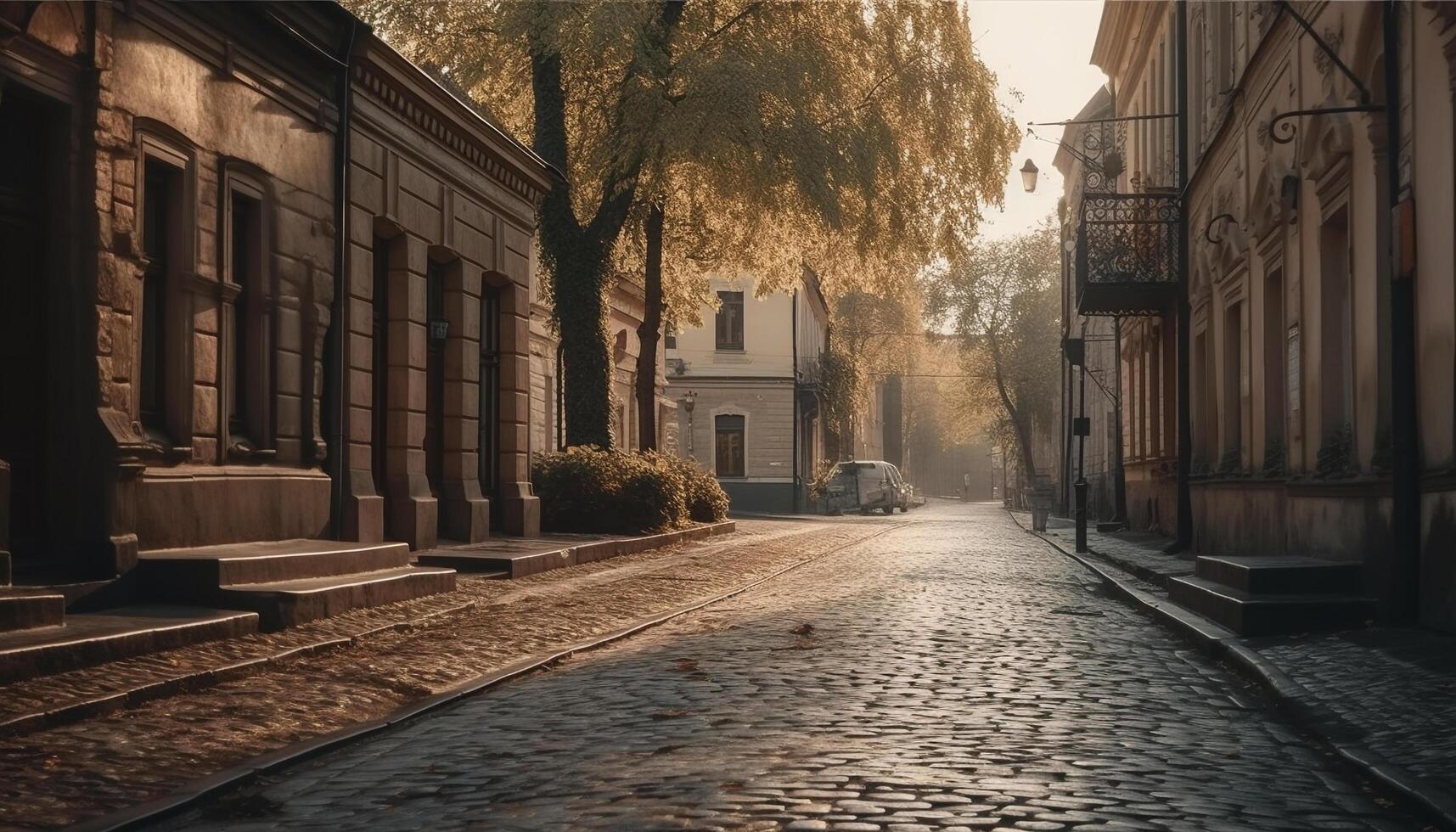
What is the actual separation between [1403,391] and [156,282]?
29.6 feet

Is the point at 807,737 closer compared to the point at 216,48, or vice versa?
the point at 807,737

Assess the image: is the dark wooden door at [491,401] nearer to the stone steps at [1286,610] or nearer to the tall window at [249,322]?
the tall window at [249,322]

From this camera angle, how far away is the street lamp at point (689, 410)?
172ft

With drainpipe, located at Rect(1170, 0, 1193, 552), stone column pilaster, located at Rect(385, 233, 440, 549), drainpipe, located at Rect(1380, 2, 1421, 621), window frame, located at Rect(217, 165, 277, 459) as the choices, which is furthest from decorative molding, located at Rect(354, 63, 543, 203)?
drainpipe, located at Rect(1380, 2, 1421, 621)

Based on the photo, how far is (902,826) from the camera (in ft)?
16.9

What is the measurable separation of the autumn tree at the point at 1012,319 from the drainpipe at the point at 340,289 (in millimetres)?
54759

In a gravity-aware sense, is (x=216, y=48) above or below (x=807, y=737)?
above

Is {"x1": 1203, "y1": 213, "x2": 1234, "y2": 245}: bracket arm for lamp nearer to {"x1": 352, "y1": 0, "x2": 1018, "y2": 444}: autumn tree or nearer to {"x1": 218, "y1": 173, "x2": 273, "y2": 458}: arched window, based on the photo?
A: {"x1": 352, "y1": 0, "x2": 1018, "y2": 444}: autumn tree

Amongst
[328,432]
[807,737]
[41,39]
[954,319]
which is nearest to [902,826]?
[807,737]

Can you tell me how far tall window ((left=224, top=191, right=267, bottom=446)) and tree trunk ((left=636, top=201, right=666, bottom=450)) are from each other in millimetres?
15415

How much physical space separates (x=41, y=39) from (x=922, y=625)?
23.5 feet

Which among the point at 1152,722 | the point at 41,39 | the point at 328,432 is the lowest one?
the point at 1152,722

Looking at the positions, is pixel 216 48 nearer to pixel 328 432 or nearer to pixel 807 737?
pixel 328 432

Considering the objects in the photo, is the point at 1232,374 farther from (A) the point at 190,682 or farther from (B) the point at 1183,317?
(A) the point at 190,682
